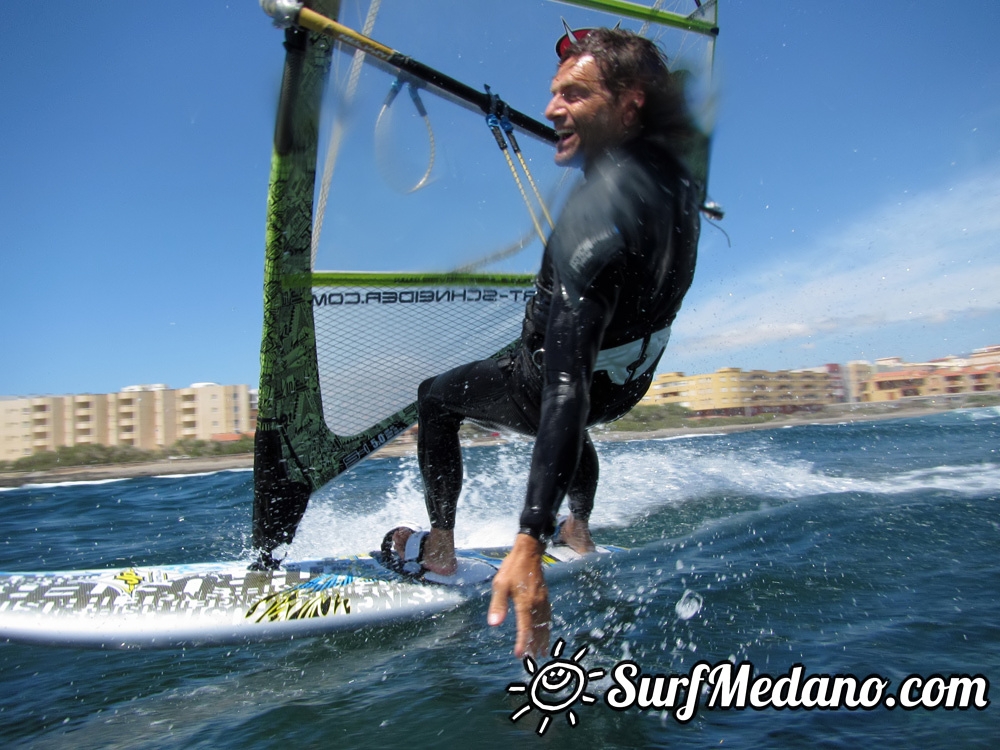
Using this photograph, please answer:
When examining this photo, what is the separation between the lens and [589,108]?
1989 millimetres

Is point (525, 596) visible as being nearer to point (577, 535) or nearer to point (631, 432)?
point (577, 535)

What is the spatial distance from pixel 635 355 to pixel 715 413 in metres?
37.4

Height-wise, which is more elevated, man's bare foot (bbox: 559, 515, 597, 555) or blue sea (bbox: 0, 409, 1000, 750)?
man's bare foot (bbox: 559, 515, 597, 555)

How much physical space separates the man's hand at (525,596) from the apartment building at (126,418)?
47.1 metres

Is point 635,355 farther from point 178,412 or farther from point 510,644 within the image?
A: point 178,412

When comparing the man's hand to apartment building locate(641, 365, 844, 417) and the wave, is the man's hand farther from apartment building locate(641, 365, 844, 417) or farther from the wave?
apartment building locate(641, 365, 844, 417)

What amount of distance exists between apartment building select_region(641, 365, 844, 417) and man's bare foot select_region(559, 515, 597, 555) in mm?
19297

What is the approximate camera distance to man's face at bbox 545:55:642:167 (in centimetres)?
198

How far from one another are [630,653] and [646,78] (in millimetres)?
1768

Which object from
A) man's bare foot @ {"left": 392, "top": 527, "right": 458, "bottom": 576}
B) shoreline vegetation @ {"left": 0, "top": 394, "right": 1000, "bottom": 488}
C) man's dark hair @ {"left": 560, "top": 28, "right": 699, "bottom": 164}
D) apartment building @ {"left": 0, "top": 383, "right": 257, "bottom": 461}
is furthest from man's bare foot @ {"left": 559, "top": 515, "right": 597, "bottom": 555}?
apartment building @ {"left": 0, "top": 383, "right": 257, "bottom": 461}

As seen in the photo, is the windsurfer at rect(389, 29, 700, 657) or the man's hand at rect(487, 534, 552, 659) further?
the windsurfer at rect(389, 29, 700, 657)

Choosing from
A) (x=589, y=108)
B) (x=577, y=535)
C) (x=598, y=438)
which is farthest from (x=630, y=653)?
(x=598, y=438)

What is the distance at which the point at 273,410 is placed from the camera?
3.49 meters

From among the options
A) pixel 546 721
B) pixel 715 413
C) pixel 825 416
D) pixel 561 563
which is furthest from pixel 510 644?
pixel 825 416
